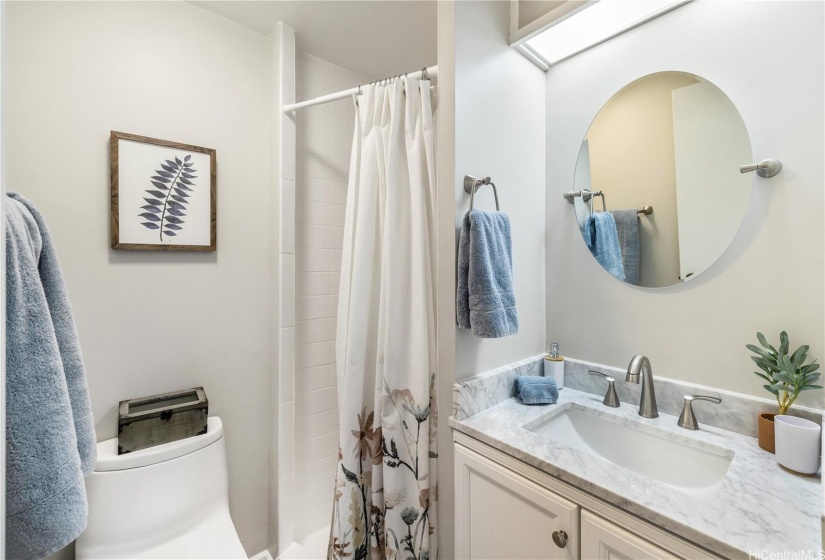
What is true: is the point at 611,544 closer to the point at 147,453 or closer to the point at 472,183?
the point at 472,183

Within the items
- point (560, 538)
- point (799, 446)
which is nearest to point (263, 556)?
point (560, 538)

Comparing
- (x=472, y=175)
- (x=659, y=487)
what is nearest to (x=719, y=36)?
(x=472, y=175)

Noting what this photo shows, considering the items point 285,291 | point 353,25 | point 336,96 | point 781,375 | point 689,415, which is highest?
point 353,25

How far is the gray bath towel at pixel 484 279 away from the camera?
3.45ft

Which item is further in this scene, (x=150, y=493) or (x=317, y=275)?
(x=317, y=275)

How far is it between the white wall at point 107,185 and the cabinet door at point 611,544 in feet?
4.47

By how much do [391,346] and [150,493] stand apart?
97 centimetres

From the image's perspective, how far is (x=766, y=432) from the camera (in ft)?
3.04

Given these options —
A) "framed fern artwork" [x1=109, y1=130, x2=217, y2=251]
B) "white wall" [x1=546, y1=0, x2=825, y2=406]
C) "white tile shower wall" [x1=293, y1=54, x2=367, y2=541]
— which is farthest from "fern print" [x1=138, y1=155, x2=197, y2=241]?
"white wall" [x1=546, y1=0, x2=825, y2=406]

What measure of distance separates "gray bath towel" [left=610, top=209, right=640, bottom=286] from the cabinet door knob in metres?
0.86

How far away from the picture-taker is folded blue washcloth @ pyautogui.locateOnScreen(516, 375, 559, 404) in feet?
3.99

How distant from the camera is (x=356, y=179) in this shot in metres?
1.31

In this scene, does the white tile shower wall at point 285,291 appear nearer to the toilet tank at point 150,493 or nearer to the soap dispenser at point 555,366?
the toilet tank at point 150,493

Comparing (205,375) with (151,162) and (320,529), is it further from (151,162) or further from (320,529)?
(320,529)
